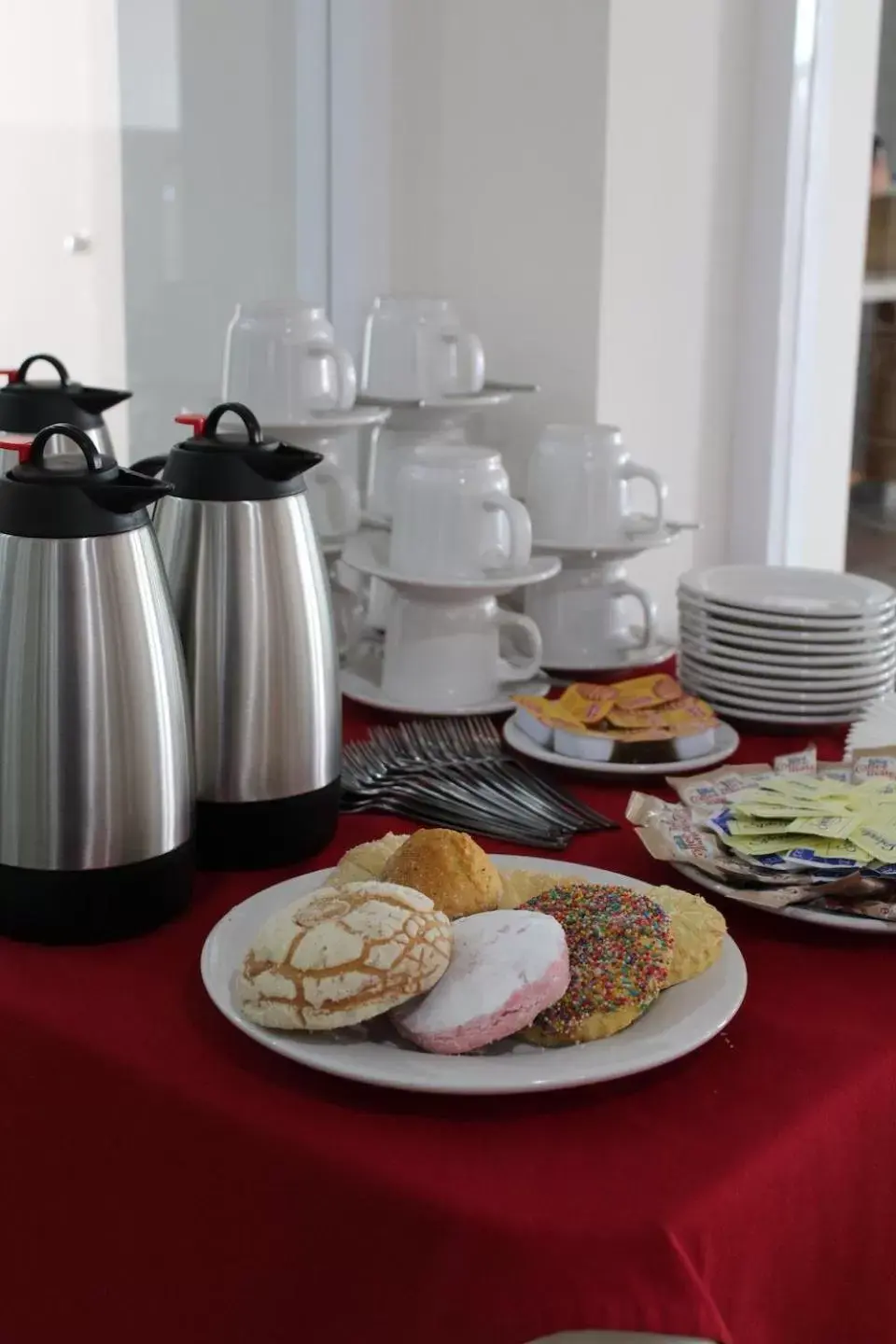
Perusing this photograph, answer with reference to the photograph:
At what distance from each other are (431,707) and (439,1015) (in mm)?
537

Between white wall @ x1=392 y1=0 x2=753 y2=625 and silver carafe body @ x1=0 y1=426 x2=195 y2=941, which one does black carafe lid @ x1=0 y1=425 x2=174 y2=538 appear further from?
white wall @ x1=392 y1=0 x2=753 y2=625

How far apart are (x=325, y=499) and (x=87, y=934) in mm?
596

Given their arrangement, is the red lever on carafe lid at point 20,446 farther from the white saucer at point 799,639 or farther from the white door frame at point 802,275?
the white door frame at point 802,275

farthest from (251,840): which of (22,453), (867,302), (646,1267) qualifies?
(867,302)

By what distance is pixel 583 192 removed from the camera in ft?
4.62

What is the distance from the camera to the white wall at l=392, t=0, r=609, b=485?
1397 millimetres

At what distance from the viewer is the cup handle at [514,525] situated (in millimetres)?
1133

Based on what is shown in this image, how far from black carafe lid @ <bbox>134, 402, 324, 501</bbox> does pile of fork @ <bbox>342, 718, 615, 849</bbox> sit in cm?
23

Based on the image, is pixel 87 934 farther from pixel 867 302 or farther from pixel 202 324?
pixel 867 302

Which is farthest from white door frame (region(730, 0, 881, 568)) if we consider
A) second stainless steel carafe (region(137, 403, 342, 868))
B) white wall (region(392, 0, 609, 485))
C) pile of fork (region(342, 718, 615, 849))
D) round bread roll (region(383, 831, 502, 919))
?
round bread roll (region(383, 831, 502, 919))

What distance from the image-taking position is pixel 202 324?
4.99 ft

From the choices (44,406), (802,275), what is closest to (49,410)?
(44,406)

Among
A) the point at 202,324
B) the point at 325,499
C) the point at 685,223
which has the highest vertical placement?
the point at 685,223

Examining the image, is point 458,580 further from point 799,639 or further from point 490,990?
point 490,990
